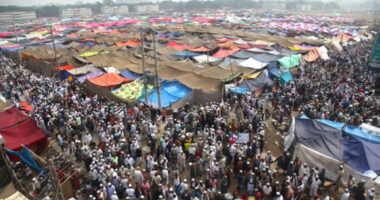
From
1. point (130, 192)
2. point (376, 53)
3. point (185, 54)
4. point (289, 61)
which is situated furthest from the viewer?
point (185, 54)

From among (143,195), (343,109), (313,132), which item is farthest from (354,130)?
(143,195)

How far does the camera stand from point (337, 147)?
12.1 meters

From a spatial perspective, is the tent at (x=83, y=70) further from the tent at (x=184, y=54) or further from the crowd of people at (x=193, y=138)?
the tent at (x=184, y=54)

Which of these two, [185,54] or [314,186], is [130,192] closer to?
[314,186]

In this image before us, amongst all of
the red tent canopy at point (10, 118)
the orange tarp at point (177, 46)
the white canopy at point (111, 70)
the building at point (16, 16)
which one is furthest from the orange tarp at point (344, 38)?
the building at point (16, 16)

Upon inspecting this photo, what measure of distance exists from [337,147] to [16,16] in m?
124

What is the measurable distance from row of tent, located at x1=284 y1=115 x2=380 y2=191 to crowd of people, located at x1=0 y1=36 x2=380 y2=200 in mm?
494

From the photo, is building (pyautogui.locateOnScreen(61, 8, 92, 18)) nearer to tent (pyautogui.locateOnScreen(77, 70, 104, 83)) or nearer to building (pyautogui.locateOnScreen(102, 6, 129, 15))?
building (pyautogui.locateOnScreen(102, 6, 129, 15))

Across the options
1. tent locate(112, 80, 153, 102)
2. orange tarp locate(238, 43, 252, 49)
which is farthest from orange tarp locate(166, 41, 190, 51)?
tent locate(112, 80, 153, 102)

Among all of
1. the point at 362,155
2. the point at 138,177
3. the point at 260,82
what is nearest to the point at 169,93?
the point at 260,82

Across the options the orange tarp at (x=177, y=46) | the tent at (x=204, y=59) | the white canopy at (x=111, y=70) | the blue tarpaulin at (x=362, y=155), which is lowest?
the blue tarpaulin at (x=362, y=155)

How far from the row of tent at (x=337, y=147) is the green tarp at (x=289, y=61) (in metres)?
11.9

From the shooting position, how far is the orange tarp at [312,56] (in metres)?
28.9

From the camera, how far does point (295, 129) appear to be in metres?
13.1
